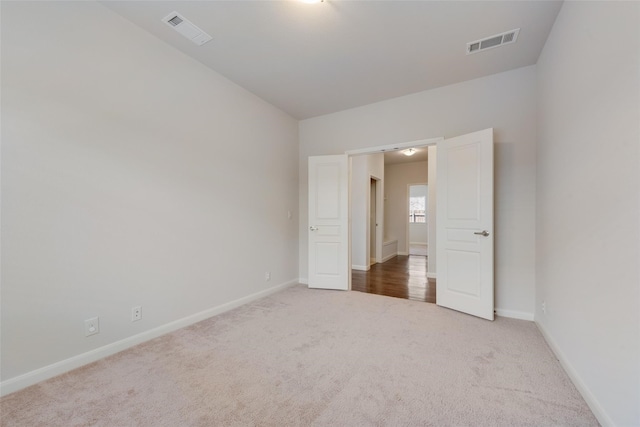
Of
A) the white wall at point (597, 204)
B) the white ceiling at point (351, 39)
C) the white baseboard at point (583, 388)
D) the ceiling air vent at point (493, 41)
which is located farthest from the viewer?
the ceiling air vent at point (493, 41)

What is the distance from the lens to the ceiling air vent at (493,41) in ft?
8.17

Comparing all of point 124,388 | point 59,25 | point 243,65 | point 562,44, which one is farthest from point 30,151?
point 562,44

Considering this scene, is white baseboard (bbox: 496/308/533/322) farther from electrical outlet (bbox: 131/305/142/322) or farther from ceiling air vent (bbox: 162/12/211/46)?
ceiling air vent (bbox: 162/12/211/46)

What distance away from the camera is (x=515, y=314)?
302 centimetres

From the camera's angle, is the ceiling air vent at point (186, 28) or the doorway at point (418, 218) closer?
the ceiling air vent at point (186, 28)

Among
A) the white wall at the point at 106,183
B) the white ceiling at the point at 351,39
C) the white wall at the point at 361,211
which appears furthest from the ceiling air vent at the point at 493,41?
the white wall at the point at 361,211

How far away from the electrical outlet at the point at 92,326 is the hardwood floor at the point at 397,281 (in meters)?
3.19

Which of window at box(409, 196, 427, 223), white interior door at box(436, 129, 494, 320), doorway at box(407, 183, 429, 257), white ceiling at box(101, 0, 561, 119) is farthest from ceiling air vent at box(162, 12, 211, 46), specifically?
window at box(409, 196, 427, 223)

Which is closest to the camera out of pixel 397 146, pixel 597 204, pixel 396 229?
pixel 597 204

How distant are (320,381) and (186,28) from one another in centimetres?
315

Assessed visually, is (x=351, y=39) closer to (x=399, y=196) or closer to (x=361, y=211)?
(x=361, y=211)

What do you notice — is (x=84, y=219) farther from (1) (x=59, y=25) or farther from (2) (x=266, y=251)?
(2) (x=266, y=251)

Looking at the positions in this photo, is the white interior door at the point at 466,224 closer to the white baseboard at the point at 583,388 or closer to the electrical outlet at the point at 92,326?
the white baseboard at the point at 583,388

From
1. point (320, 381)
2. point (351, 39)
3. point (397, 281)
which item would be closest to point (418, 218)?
point (397, 281)
